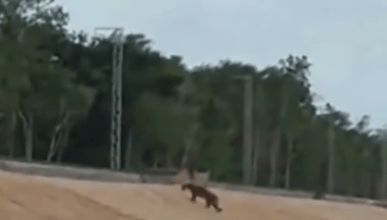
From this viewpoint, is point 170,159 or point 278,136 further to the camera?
point 278,136

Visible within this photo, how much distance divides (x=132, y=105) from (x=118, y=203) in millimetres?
42133

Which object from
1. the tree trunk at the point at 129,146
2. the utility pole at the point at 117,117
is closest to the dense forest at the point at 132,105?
the tree trunk at the point at 129,146

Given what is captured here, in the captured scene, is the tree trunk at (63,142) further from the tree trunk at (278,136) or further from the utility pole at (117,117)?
the tree trunk at (278,136)

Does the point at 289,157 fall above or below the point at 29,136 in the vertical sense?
above

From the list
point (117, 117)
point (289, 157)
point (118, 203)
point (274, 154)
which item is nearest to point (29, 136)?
point (117, 117)

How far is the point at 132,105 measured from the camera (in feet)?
200

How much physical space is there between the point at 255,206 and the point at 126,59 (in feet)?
129

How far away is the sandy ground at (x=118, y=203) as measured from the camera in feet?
→ 52.6

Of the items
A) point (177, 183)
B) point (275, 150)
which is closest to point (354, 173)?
point (275, 150)

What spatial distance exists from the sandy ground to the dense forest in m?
24.7

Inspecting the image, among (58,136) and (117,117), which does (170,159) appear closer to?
(58,136)

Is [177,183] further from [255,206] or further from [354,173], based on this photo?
[354,173]

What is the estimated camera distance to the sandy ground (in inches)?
631

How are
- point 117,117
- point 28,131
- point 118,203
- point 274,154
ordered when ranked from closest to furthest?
1. point 118,203
2. point 117,117
3. point 28,131
4. point 274,154
